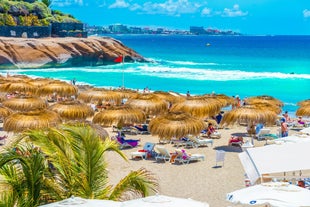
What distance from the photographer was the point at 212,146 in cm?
→ 1666

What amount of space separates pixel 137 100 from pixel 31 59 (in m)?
38.1

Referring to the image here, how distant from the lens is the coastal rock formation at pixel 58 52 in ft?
180

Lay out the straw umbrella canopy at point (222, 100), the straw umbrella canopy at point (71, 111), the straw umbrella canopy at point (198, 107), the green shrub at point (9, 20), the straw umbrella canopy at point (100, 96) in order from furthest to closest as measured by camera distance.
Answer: the green shrub at point (9, 20) → the straw umbrella canopy at point (100, 96) → the straw umbrella canopy at point (222, 100) → the straw umbrella canopy at point (198, 107) → the straw umbrella canopy at point (71, 111)

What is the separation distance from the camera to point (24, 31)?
209 feet

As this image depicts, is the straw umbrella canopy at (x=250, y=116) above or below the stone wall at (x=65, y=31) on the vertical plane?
below

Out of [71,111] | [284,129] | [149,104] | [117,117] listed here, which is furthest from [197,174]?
[149,104]

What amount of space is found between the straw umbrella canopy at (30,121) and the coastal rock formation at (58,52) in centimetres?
4077

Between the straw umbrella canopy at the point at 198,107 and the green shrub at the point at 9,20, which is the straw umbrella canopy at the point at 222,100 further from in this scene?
the green shrub at the point at 9,20

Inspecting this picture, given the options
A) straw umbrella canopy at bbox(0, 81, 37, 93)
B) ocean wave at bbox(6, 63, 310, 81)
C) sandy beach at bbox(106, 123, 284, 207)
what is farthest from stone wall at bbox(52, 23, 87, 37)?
sandy beach at bbox(106, 123, 284, 207)

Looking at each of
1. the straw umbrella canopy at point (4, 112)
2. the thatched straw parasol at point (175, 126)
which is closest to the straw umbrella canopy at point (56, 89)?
the straw umbrella canopy at point (4, 112)

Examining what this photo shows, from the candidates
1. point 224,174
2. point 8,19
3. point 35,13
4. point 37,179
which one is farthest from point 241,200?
point 35,13

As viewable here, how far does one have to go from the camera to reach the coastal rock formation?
54981 millimetres

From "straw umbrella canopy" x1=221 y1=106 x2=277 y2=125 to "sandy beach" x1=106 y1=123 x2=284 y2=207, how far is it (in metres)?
1.04

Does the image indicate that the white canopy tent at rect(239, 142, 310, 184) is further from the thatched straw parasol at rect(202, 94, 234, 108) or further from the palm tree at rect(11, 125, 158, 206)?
the thatched straw parasol at rect(202, 94, 234, 108)
